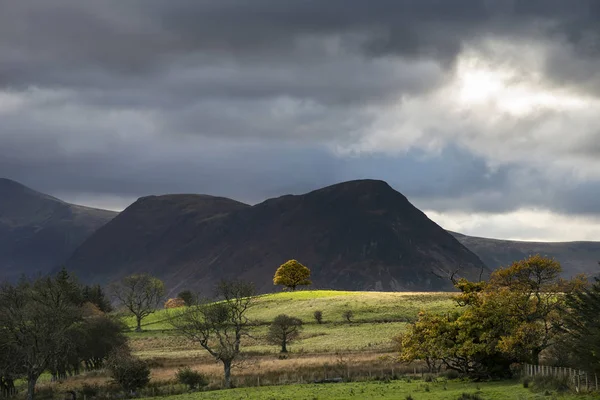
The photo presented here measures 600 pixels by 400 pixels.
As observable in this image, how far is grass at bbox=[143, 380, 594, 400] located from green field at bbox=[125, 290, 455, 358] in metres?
29.9

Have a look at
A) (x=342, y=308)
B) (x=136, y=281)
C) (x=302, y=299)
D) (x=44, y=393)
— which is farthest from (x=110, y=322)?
(x=136, y=281)

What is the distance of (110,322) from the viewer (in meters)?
107

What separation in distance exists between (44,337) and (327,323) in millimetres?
65602

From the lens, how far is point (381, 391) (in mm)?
60281

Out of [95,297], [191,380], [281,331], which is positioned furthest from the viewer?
[95,297]

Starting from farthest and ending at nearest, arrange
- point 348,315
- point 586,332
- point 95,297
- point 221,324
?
point 95,297, point 348,315, point 221,324, point 586,332

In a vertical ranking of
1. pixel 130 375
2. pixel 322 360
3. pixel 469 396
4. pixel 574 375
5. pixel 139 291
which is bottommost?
pixel 130 375

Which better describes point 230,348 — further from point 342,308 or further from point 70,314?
point 342,308

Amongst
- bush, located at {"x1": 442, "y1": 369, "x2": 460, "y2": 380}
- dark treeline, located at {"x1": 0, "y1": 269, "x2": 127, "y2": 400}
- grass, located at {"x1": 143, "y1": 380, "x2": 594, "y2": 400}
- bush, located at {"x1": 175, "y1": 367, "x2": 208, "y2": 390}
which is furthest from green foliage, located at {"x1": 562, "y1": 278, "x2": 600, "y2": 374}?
dark treeline, located at {"x1": 0, "y1": 269, "x2": 127, "y2": 400}

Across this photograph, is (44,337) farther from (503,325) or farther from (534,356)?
(534,356)

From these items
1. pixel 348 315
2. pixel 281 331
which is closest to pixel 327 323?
pixel 348 315

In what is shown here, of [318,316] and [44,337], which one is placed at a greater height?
[44,337]

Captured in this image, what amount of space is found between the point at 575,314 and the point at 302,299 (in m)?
112

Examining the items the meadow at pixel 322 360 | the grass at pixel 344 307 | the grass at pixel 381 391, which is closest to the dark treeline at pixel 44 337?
the meadow at pixel 322 360
